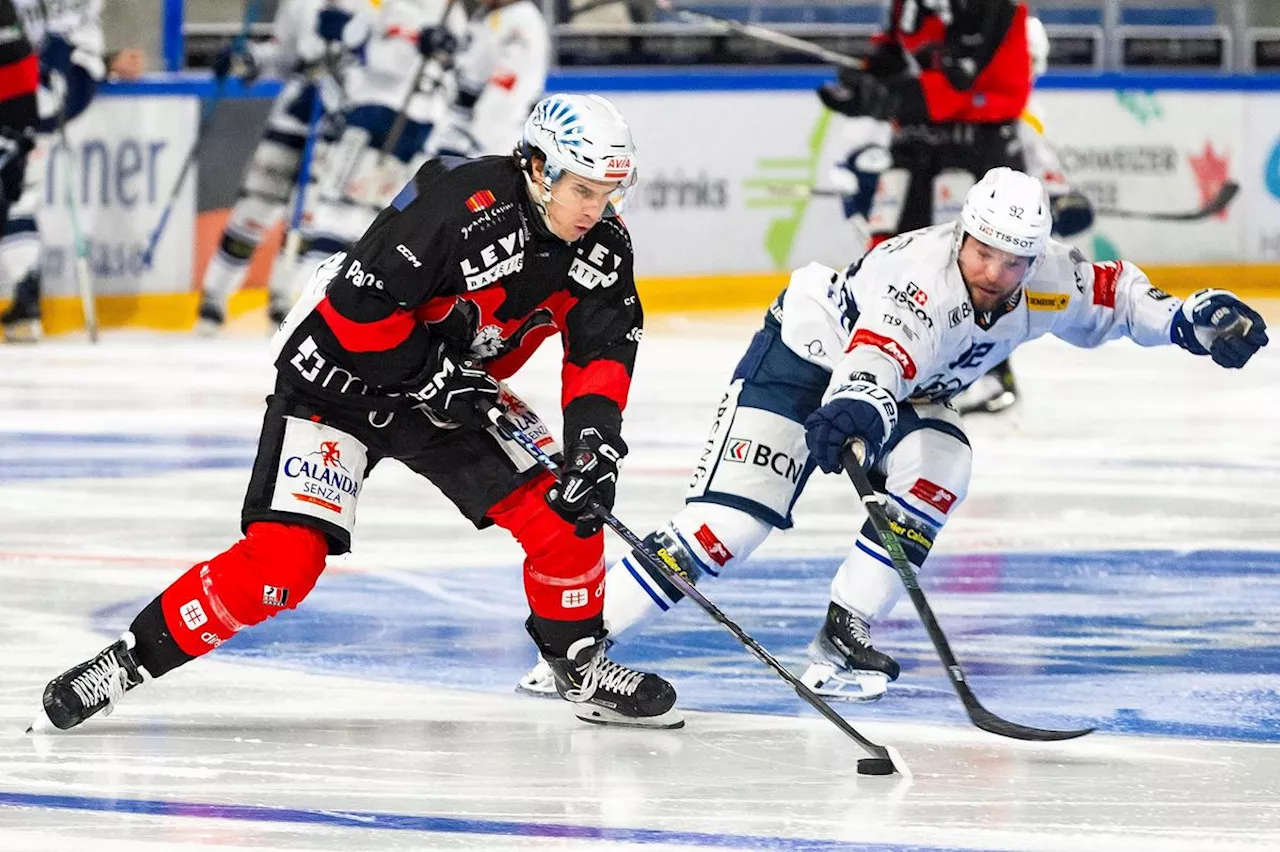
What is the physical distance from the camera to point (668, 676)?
467cm

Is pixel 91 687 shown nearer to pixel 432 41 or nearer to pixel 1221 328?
pixel 1221 328

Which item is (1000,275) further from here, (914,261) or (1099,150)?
(1099,150)

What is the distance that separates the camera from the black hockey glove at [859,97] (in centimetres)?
910

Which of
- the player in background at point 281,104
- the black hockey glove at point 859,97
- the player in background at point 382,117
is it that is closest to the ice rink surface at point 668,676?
the black hockey glove at point 859,97

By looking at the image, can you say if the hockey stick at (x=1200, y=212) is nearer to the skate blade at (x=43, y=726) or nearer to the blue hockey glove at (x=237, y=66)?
the blue hockey glove at (x=237, y=66)

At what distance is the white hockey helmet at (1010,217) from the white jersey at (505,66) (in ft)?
21.4

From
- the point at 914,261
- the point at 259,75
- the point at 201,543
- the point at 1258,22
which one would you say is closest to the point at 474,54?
the point at 259,75

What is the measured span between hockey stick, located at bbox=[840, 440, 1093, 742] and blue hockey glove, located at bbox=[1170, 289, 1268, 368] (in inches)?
31.7

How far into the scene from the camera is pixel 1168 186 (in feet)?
40.8

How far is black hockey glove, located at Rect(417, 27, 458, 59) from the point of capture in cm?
1076

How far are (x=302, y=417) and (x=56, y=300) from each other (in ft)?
23.2

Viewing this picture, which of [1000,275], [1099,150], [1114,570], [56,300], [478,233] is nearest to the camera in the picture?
[478,233]

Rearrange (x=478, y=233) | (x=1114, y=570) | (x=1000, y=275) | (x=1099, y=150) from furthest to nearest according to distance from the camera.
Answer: (x=1099, y=150)
(x=1114, y=570)
(x=1000, y=275)
(x=478, y=233)

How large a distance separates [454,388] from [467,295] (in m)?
0.16
